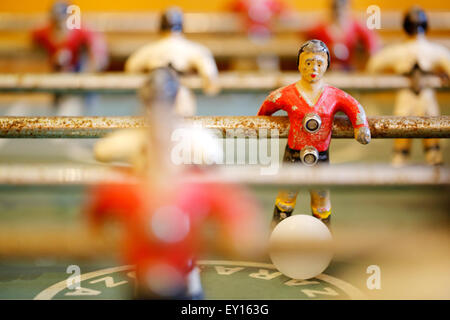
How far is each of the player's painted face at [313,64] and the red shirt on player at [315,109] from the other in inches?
1.6

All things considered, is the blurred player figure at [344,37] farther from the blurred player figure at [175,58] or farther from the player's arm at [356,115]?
the player's arm at [356,115]

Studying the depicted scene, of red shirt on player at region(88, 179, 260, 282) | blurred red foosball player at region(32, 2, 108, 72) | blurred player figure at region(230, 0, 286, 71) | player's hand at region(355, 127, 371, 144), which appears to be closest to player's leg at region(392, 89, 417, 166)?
player's hand at region(355, 127, 371, 144)

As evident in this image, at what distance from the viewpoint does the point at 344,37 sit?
2.81m

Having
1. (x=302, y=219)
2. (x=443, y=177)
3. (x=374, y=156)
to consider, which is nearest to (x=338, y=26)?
(x=374, y=156)

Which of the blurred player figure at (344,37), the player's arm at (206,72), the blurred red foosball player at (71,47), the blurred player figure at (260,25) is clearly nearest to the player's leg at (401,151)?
the player's arm at (206,72)

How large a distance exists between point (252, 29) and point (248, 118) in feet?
9.87

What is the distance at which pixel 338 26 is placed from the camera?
2.84m

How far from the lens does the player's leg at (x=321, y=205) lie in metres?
1.11

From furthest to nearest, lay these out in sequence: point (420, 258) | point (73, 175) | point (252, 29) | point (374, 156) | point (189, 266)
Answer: point (252, 29) < point (374, 156) < point (420, 258) < point (73, 175) < point (189, 266)

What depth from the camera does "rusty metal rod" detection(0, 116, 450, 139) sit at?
1060 millimetres

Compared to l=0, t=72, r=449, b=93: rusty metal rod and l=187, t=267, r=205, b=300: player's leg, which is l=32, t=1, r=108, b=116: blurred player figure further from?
l=187, t=267, r=205, b=300: player's leg

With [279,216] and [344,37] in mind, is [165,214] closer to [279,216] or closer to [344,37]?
[279,216]

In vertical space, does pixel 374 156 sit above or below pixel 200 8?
below
